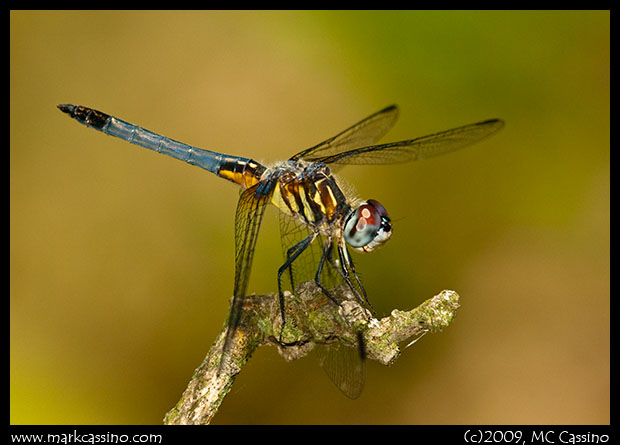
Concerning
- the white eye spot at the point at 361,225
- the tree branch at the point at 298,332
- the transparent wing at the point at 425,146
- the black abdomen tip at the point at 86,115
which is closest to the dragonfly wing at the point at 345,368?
the tree branch at the point at 298,332

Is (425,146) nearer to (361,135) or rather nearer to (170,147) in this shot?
(361,135)

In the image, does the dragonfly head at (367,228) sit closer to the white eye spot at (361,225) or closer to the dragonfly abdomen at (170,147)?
the white eye spot at (361,225)

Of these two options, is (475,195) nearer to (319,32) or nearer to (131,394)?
(319,32)

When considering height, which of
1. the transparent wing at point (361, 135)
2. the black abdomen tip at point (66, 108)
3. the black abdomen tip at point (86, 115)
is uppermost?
the black abdomen tip at point (66, 108)

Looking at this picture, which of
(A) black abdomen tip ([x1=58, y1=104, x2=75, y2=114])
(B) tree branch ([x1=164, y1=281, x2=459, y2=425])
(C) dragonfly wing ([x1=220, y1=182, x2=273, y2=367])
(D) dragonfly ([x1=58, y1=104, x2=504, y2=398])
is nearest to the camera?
(B) tree branch ([x1=164, y1=281, x2=459, y2=425])

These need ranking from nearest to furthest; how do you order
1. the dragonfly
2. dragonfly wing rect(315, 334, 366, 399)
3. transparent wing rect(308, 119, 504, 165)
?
1. dragonfly wing rect(315, 334, 366, 399)
2. the dragonfly
3. transparent wing rect(308, 119, 504, 165)

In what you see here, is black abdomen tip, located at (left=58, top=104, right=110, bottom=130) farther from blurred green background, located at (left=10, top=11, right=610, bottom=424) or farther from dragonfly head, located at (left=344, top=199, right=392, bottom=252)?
dragonfly head, located at (left=344, top=199, right=392, bottom=252)

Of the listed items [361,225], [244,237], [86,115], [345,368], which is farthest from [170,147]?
[345,368]

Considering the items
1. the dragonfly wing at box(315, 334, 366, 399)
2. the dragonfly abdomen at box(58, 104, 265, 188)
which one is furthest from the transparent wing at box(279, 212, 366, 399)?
the dragonfly abdomen at box(58, 104, 265, 188)
